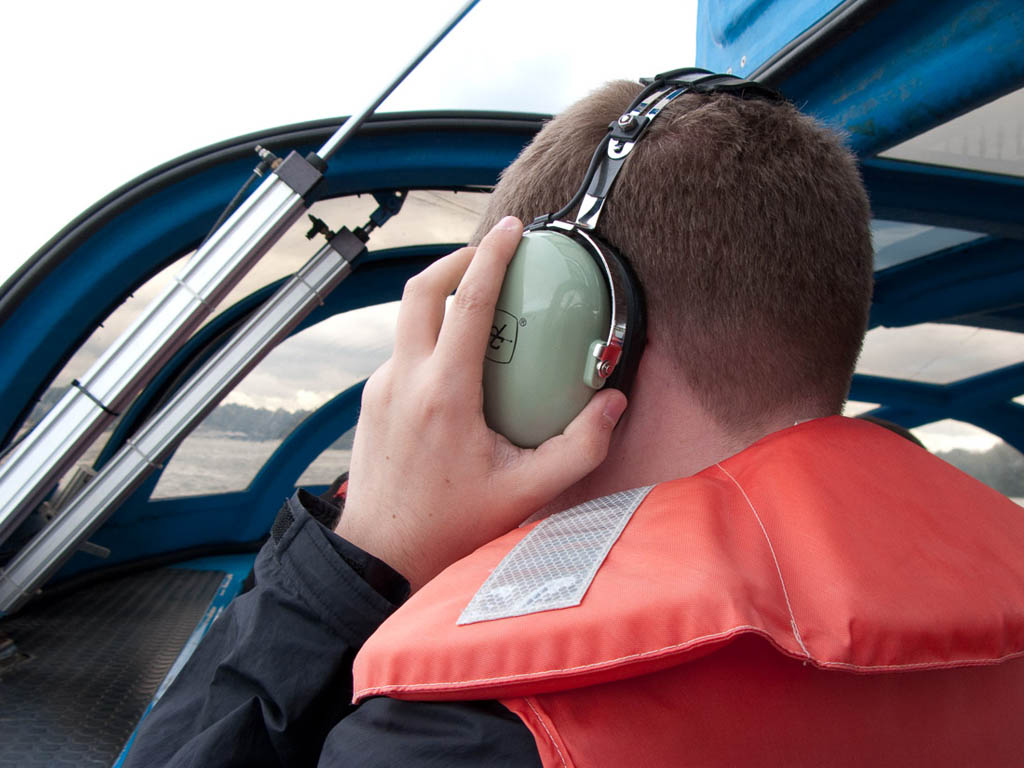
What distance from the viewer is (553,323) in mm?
828

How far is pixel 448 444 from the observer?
0.86m

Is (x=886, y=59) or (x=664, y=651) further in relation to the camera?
(x=886, y=59)

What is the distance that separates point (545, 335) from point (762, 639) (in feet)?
1.38

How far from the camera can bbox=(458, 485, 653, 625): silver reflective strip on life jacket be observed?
581 millimetres

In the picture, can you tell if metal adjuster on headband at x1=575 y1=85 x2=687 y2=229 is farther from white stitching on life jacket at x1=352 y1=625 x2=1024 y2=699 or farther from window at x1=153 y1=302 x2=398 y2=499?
window at x1=153 y1=302 x2=398 y2=499

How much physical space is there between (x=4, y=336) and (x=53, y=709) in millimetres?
1338

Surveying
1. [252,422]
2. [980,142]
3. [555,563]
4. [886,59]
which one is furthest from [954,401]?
[555,563]

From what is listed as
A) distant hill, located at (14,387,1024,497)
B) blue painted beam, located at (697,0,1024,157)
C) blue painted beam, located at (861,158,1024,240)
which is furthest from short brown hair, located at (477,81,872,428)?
distant hill, located at (14,387,1024,497)

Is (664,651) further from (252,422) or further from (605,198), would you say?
(252,422)

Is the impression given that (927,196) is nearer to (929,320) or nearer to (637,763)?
(929,320)

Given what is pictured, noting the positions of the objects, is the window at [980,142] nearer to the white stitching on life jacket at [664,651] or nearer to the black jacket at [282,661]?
the white stitching on life jacket at [664,651]

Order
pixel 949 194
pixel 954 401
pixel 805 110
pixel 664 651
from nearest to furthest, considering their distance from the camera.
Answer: pixel 664 651 < pixel 805 110 < pixel 949 194 < pixel 954 401

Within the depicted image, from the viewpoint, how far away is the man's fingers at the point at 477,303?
0.83 m

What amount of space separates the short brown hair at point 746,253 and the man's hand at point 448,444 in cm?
14
